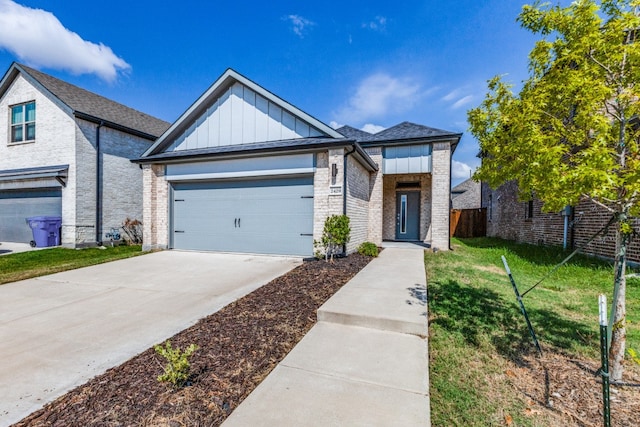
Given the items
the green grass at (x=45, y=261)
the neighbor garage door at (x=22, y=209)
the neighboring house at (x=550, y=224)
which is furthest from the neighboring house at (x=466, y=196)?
the neighbor garage door at (x=22, y=209)

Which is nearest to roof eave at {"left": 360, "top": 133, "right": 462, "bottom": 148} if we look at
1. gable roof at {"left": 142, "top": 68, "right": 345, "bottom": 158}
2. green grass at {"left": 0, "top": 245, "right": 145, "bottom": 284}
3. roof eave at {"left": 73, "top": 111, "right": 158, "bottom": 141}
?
gable roof at {"left": 142, "top": 68, "right": 345, "bottom": 158}

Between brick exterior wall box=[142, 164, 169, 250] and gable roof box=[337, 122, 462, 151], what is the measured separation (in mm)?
7544

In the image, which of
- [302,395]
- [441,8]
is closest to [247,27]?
[441,8]

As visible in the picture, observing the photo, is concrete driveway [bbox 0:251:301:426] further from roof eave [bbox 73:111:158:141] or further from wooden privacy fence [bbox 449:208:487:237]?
wooden privacy fence [bbox 449:208:487:237]

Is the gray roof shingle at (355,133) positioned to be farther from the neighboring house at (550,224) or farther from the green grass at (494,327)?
the green grass at (494,327)

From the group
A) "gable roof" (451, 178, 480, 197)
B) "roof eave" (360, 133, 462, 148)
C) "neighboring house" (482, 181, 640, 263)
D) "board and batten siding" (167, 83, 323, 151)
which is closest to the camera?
"neighboring house" (482, 181, 640, 263)

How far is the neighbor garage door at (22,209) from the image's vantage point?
11.7 metres

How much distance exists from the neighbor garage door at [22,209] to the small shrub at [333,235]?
1167 cm

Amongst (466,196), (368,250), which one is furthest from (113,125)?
(466,196)

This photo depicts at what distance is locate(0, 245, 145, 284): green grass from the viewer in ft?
21.4

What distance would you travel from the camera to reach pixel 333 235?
7336mm

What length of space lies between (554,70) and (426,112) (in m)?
9.79

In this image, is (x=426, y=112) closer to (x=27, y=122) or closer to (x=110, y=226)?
(x=110, y=226)

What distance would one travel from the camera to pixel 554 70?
9.13 feet
